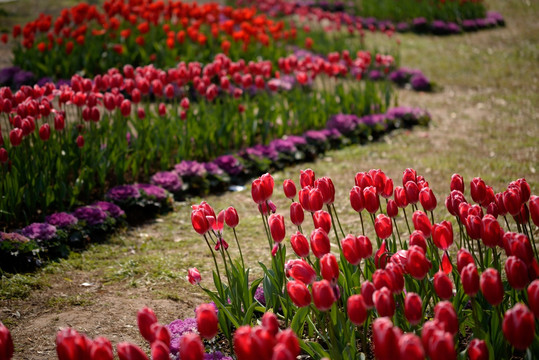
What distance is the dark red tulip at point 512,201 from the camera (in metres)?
2.55

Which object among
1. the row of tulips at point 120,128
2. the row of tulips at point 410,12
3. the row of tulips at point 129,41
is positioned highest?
the row of tulips at point 410,12

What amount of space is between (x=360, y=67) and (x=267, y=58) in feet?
6.96

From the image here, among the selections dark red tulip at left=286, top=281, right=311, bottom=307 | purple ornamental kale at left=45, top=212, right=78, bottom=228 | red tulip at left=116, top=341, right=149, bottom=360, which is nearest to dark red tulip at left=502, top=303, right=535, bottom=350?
dark red tulip at left=286, top=281, right=311, bottom=307

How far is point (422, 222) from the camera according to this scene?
2.46 m

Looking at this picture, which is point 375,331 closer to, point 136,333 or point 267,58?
point 136,333

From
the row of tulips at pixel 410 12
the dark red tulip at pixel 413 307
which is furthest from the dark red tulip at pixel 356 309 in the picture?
the row of tulips at pixel 410 12

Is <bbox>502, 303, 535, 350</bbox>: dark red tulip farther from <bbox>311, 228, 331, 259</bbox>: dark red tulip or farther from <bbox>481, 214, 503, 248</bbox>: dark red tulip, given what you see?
<bbox>311, 228, 331, 259</bbox>: dark red tulip

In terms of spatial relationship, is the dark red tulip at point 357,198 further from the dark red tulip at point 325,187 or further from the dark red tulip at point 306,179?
the dark red tulip at point 306,179

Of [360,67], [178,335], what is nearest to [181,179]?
[178,335]

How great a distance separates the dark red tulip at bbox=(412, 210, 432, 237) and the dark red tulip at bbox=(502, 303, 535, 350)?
720 millimetres

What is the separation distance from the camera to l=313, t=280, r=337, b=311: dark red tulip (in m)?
2.00

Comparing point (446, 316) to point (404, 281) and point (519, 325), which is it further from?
point (404, 281)

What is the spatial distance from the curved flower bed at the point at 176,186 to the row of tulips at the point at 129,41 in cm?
214

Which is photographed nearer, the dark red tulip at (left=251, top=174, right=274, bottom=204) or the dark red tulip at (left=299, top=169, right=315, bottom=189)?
the dark red tulip at (left=251, top=174, right=274, bottom=204)
